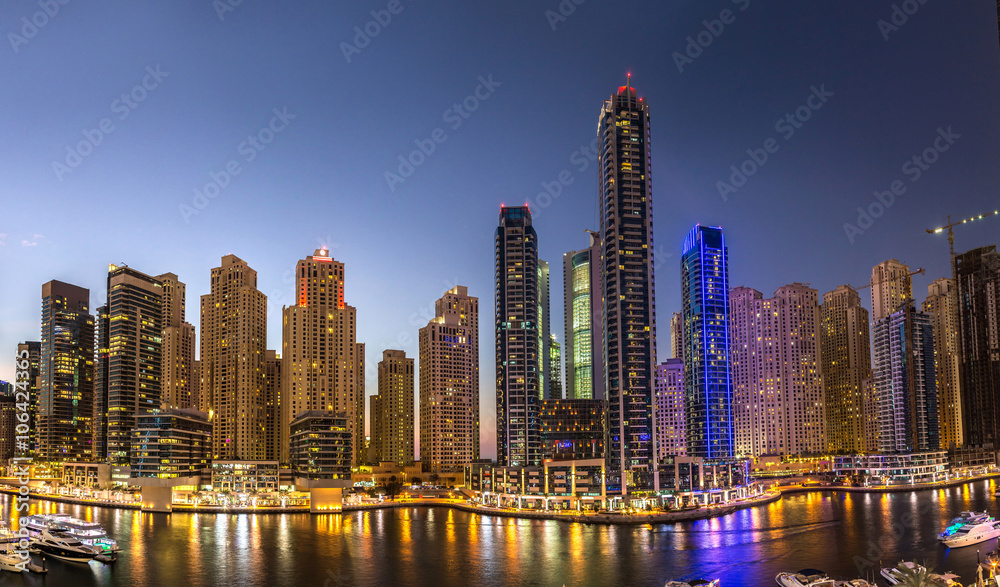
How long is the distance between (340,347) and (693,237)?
81.9 m

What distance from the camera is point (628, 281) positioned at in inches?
5128

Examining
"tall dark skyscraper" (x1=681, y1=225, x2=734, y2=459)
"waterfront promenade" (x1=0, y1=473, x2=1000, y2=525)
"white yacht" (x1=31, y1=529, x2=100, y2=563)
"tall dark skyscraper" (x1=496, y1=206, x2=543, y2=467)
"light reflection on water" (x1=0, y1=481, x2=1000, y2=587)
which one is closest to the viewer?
"light reflection on water" (x1=0, y1=481, x2=1000, y2=587)

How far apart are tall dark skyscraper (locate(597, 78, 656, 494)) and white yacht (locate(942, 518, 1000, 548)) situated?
52.7 metres

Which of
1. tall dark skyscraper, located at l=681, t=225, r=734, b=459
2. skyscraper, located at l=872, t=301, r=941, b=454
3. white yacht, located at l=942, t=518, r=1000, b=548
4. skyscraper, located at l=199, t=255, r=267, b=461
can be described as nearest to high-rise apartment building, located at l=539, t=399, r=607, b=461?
tall dark skyscraper, located at l=681, t=225, r=734, b=459

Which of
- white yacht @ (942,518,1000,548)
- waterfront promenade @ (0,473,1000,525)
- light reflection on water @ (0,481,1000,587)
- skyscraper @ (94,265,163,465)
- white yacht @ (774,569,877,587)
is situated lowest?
waterfront promenade @ (0,473,1000,525)

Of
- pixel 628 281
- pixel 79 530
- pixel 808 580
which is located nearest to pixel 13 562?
pixel 79 530

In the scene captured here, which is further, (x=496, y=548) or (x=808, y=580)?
(x=496, y=548)

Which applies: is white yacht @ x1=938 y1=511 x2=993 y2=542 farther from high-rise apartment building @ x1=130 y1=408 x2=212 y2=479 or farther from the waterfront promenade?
high-rise apartment building @ x1=130 y1=408 x2=212 y2=479

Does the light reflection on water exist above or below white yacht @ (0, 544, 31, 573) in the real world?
below

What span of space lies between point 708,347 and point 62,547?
127 metres

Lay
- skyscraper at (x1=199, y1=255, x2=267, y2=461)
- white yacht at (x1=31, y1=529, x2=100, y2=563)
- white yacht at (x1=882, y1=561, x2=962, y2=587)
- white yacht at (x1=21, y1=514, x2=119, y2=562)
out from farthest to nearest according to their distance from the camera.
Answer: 1. skyscraper at (x1=199, y1=255, x2=267, y2=461)
2. white yacht at (x1=21, y1=514, x2=119, y2=562)
3. white yacht at (x1=31, y1=529, x2=100, y2=563)
4. white yacht at (x1=882, y1=561, x2=962, y2=587)

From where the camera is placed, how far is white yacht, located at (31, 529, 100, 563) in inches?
2950

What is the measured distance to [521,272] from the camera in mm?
161625

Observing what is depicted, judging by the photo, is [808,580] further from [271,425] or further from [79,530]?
[271,425]
